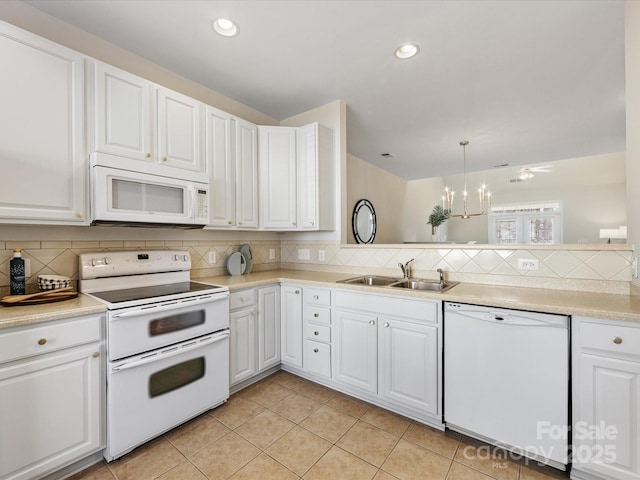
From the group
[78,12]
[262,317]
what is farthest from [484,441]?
[78,12]

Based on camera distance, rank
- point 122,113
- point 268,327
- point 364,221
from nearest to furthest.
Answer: point 122,113 < point 268,327 < point 364,221

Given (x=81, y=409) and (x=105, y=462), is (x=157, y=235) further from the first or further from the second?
(x=105, y=462)

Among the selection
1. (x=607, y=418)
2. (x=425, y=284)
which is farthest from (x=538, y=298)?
(x=425, y=284)

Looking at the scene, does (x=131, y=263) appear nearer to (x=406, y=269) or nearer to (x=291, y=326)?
(x=291, y=326)

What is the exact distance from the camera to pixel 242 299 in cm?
227

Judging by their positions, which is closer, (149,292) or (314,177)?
(149,292)

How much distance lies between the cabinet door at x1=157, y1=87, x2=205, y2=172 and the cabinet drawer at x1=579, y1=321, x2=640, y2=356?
2638 mm

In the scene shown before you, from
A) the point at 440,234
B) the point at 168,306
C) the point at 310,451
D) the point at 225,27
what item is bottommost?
the point at 310,451

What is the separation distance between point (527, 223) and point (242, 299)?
24.6 feet

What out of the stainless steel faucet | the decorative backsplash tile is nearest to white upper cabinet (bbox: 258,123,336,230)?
the decorative backsplash tile

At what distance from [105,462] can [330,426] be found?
1298mm

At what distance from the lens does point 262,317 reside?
2426 millimetres

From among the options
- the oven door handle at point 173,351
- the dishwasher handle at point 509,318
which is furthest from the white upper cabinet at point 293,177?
the dishwasher handle at point 509,318

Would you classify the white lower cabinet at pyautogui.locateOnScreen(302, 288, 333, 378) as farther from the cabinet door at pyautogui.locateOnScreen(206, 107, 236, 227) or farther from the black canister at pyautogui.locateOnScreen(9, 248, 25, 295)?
the black canister at pyautogui.locateOnScreen(9, 248, 25, 295)
